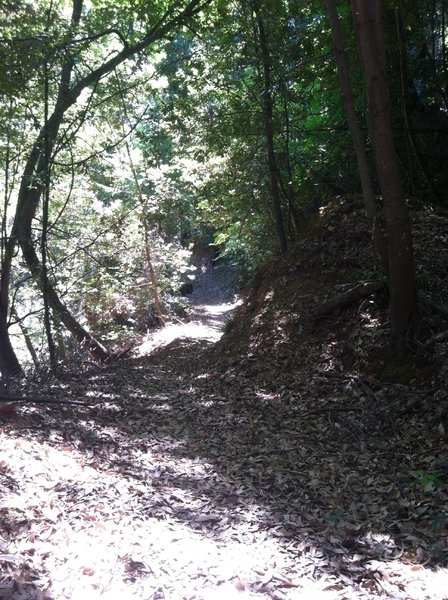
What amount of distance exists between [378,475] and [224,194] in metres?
9.40

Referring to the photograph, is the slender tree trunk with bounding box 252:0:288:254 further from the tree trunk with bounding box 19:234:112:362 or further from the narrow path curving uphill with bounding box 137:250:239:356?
the tree trunk with bounding box 19:234:112:362

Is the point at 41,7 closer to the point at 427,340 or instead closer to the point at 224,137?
the point at 224,137

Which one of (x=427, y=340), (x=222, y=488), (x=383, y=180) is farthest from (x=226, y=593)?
(x=383, y=180)

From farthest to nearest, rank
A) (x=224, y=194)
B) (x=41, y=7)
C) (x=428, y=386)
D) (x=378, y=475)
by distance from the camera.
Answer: (x=224, y=194) < (x=41, y=7) < (x=428, y=386) < (x=378, y=475)

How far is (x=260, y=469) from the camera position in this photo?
478 cm

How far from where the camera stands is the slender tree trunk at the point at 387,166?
5336 mm

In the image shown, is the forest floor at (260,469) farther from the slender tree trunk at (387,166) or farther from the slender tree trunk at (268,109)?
the slender tree trunk at (268,109)

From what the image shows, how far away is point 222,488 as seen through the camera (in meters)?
4.42

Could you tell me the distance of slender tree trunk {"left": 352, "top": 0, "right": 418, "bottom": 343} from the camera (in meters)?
5.34

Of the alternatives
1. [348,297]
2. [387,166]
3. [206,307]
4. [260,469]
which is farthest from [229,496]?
[206,307]

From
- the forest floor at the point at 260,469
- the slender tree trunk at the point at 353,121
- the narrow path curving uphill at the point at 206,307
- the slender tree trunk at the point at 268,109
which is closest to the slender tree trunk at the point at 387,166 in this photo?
the forest floor at the point at 260,469

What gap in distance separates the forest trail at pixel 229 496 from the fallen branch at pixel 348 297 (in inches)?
29.9

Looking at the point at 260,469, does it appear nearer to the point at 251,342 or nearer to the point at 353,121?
the point at 251,342

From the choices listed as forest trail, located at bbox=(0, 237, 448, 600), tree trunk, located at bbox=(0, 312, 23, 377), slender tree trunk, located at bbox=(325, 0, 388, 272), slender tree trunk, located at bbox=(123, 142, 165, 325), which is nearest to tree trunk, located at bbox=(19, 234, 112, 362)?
tree trunk, located at bbox=(0, 312, 23, 377)
